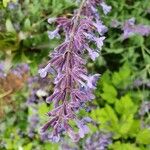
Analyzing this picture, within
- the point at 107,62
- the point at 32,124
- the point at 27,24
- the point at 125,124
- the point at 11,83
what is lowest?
the point at 32,124

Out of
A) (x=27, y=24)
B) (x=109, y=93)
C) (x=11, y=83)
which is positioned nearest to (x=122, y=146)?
(x=109, y=93)

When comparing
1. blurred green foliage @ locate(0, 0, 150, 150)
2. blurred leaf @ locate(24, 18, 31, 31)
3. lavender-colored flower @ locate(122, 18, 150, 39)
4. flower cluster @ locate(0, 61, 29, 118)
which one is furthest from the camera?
flower cluster @ locate(0, 61, 29, 118)

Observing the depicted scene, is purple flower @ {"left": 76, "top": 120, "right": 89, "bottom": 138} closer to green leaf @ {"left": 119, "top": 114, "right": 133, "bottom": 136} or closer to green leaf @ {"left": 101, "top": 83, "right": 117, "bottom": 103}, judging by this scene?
green leaf @ {"left": 119, "top": 114, "right": 133, "bottom": 136}

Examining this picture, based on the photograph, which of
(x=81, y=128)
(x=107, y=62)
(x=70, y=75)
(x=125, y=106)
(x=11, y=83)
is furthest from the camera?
(x=11, y=83)

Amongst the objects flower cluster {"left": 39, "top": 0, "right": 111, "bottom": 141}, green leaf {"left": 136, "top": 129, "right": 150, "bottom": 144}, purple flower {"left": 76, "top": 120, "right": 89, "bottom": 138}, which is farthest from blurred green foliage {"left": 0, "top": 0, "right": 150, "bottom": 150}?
flower cluster {"left": 39, "top": 0, "right": 111, "bottom": 141}

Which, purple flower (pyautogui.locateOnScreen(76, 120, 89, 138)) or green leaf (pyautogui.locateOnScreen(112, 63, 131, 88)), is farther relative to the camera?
green leaf (pyautogui.locateOnScreen(112, 63, 131, 88))

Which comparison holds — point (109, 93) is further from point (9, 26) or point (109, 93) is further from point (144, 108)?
point (9, 26)

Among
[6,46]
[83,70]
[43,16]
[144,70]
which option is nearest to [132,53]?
[144,70]

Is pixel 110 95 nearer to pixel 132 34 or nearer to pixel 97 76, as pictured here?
pixel 132 34
